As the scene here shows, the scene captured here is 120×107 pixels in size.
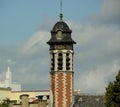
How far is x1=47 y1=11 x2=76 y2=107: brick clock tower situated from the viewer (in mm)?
75312

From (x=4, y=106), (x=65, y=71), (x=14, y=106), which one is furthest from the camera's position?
(x=4, y=106)

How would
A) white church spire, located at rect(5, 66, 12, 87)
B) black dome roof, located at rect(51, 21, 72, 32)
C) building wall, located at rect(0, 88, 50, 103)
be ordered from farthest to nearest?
white church spire, located at rect(5, 66, 12, 87)
building wall, located at rect(0, 88, 50, 103)
black dome roof, located at rect(51, 21, 72, 32)

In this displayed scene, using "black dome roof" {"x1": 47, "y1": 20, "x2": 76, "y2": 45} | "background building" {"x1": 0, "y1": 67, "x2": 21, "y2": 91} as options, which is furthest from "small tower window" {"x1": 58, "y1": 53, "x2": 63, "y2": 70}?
"background building" {"x1": 0, "y1": 67, "x2": 21, "y2": 91}

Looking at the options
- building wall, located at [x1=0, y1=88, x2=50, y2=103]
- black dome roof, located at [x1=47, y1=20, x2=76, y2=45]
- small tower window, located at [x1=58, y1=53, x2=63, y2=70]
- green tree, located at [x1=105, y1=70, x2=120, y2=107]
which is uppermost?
building wall, located at [x1=0, y1=88, x2=50, y2=103]

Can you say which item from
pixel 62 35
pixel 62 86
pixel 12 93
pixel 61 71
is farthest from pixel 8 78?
pixel 61 71

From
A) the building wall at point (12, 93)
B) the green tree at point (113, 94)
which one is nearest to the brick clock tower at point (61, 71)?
the green tree at point (113, 94)

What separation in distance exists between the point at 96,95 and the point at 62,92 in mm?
5457

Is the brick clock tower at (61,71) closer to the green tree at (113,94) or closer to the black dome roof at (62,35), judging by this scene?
the black dome roof at (62,35)

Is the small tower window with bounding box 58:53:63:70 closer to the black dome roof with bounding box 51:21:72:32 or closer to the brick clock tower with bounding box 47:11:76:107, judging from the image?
the brick clock tower with bounding box 47:11:76:107

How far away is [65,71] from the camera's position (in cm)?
7531

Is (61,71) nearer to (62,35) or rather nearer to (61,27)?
(62,35)

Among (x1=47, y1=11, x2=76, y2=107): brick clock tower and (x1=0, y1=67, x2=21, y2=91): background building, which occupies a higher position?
(x1=0, y1=67, x2=21, y2=91): background building

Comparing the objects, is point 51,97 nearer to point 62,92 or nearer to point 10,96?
point 62,92

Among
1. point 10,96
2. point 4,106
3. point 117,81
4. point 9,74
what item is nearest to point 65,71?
point 117,81
